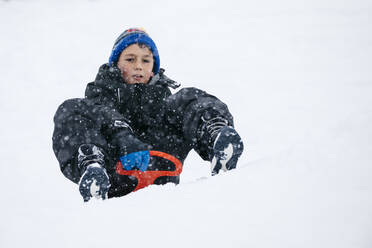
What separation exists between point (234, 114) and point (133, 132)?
2.18 meters

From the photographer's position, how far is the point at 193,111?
162cm

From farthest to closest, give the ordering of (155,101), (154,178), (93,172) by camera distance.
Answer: (155,101), (154,178), (93,172)

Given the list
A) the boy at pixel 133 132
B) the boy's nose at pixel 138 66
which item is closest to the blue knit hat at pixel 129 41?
the boy at pixel 133 132

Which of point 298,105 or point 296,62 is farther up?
point 296,62

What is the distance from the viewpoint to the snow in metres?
0.80

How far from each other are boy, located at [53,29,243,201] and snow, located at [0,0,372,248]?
0.19 m

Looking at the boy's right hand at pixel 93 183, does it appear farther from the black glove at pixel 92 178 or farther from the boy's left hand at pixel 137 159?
the boy's left hand at pixel 137 159

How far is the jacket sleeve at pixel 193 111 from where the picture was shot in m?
1.57

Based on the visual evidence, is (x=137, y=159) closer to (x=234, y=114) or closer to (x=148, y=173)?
(x=148, y=173)

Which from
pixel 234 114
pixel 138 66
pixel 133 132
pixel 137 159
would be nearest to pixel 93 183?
pixel 137 159

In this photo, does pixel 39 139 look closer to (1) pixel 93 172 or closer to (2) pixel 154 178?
(2) pixel 154 178

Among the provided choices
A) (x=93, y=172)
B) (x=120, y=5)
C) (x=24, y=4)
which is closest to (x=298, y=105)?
(x=93, y=172)

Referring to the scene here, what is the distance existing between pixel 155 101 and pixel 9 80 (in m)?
3.71

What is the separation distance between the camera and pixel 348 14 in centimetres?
586
